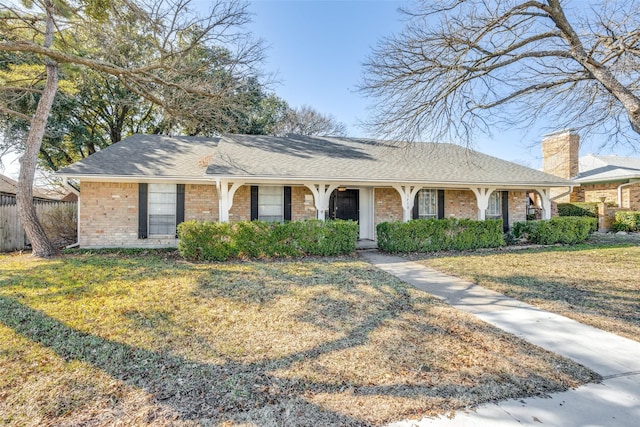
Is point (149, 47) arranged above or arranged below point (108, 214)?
above

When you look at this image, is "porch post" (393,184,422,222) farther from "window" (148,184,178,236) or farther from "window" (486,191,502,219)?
"window" (148,184,178,236)

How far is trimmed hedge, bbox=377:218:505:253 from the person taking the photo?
998cm

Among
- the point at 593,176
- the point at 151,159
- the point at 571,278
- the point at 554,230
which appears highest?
the point at 593,176

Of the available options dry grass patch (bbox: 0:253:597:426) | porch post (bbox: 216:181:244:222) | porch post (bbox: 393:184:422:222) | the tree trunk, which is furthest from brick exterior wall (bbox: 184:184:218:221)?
porch post (bbox: 393:184:422:222)

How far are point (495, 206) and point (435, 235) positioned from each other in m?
4.90

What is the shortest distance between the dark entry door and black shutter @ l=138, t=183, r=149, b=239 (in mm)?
6474

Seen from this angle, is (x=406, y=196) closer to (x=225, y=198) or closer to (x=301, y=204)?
(x=301, y=204)

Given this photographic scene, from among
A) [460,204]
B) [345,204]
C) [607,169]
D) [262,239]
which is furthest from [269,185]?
[607,169]

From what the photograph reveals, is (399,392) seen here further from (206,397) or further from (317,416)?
(206,397)

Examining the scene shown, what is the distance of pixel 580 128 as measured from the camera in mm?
8062

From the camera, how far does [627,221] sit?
14891mm

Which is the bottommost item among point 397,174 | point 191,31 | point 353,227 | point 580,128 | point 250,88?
point 353,227

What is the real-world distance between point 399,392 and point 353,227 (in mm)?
6891

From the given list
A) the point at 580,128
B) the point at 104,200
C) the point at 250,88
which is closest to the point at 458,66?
the point at 580,128
